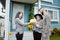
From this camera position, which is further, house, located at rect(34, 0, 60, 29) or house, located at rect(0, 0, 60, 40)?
house, located at rect(34, 0, 60, 29)

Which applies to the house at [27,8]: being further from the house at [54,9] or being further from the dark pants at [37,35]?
the dark pants at [37,35]

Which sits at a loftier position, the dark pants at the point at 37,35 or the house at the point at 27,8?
the house at the point at 27,8

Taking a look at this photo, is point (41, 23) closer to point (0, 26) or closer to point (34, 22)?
point (34, 22)

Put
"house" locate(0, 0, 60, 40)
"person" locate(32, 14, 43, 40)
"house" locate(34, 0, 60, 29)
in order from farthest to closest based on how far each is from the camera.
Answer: "house" locate(34, 0, 60, 29) → "house" locate(0, 0, 60, 40) → "person" locate(32, 14, 43, 40)

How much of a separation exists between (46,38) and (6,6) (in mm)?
1555

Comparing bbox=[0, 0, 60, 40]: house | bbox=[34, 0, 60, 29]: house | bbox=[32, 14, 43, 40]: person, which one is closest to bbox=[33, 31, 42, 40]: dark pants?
bbox=[32, 14, 43, 40]: person

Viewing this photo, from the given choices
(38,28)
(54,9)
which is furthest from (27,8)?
(38,28)

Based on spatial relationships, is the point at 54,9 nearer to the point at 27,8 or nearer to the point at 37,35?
the point at 27,8

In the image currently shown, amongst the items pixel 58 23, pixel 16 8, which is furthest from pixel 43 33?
pixel 58 23

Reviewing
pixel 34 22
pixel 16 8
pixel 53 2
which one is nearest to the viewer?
pixel 34 22

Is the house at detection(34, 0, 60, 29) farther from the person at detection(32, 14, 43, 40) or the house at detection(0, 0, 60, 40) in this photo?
the person at detection(32, 14, 43, 40)

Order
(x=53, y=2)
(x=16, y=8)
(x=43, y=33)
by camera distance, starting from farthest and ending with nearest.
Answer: (x=53, y=2) < (x=16, y=8) < (x=43, y=33)

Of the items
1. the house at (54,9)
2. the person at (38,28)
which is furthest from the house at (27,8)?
the person at (38,28)

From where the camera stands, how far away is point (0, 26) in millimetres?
5500
